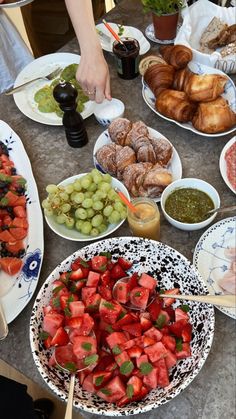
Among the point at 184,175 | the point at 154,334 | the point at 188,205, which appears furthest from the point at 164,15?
the point at 154,334

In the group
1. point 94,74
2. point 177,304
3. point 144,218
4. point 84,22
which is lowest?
point 177,304

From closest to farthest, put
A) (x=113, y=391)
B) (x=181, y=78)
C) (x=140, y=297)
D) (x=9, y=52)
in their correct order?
(x=113, y=391) → (x=140, y=297) → (x=181, y=78) → (x=9, y=52)

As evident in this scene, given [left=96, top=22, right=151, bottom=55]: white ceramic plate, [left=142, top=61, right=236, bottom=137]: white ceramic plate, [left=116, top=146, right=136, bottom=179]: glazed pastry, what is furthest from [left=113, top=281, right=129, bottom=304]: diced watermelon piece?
[left=96, top=22, right=151, bottom=55]: white ceramic plate

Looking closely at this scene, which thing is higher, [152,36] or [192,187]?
[152,36]

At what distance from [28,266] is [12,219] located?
174 mm

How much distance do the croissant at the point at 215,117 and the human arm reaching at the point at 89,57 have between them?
33cm

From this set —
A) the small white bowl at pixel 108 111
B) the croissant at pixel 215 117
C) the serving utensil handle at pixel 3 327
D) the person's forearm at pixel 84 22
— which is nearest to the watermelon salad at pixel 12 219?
the serving utensil handle at pixel 3 327

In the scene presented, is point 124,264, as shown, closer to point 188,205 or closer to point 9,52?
point 188,205

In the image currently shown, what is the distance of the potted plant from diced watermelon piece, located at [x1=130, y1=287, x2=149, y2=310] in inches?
43.2

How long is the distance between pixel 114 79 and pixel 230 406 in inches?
47.7

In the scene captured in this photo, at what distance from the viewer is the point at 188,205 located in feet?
3.65

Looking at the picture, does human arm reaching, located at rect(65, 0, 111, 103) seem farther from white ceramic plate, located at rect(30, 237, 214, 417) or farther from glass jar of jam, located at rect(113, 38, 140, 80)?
white ceramic plate, located at rect(30, 237, 214, 417)

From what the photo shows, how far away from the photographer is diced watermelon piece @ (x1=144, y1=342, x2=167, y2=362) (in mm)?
A: 826

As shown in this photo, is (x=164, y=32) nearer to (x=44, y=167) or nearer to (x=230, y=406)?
(x=44, y=167)
